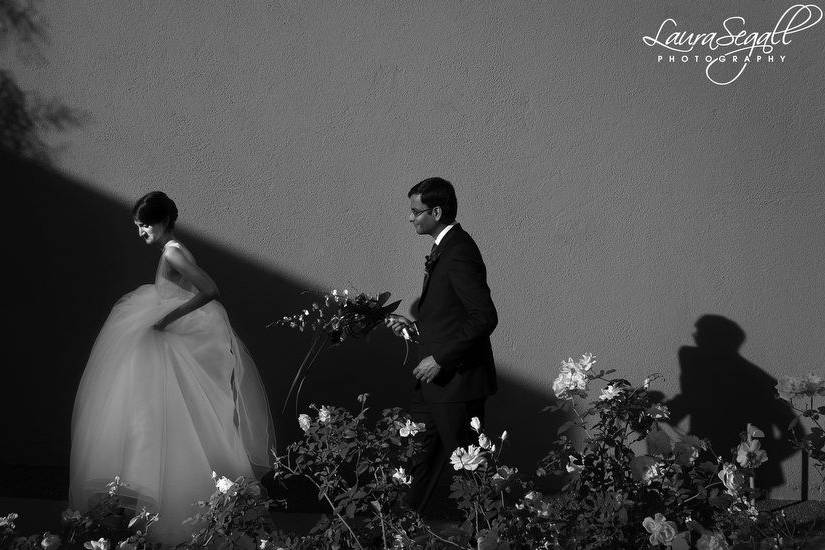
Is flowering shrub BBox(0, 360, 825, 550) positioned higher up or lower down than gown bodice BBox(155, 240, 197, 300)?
lower down

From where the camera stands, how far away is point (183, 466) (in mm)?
4254

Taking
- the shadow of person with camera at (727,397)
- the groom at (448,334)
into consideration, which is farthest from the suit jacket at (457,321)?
the shadow of person with camera at (727,397)

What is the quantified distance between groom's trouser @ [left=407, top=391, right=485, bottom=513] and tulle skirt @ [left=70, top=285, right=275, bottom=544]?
77 cm

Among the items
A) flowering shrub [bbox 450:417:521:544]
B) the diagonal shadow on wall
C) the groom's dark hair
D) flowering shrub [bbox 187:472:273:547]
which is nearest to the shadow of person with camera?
the diagonal shadow on wall

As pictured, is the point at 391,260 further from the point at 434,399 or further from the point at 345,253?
the point at 434,399

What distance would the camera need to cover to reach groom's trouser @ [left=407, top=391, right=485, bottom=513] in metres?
4.29

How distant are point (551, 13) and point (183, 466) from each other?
316 centimetres

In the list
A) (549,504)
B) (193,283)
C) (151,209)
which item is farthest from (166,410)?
(549,504)

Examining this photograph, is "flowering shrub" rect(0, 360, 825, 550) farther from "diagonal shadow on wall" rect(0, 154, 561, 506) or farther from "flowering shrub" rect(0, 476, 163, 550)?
"diagonal shadow on wall" rect(0, 154, 561, 506)

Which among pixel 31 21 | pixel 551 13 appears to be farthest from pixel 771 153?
pixel 31 21

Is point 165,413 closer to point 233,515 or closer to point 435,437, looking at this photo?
point 233,515

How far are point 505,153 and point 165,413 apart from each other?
2372 mm

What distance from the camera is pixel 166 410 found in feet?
14.1

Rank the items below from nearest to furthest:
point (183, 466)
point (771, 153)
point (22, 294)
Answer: point (183, 466) < point (771, 153) < point (22, 294)
